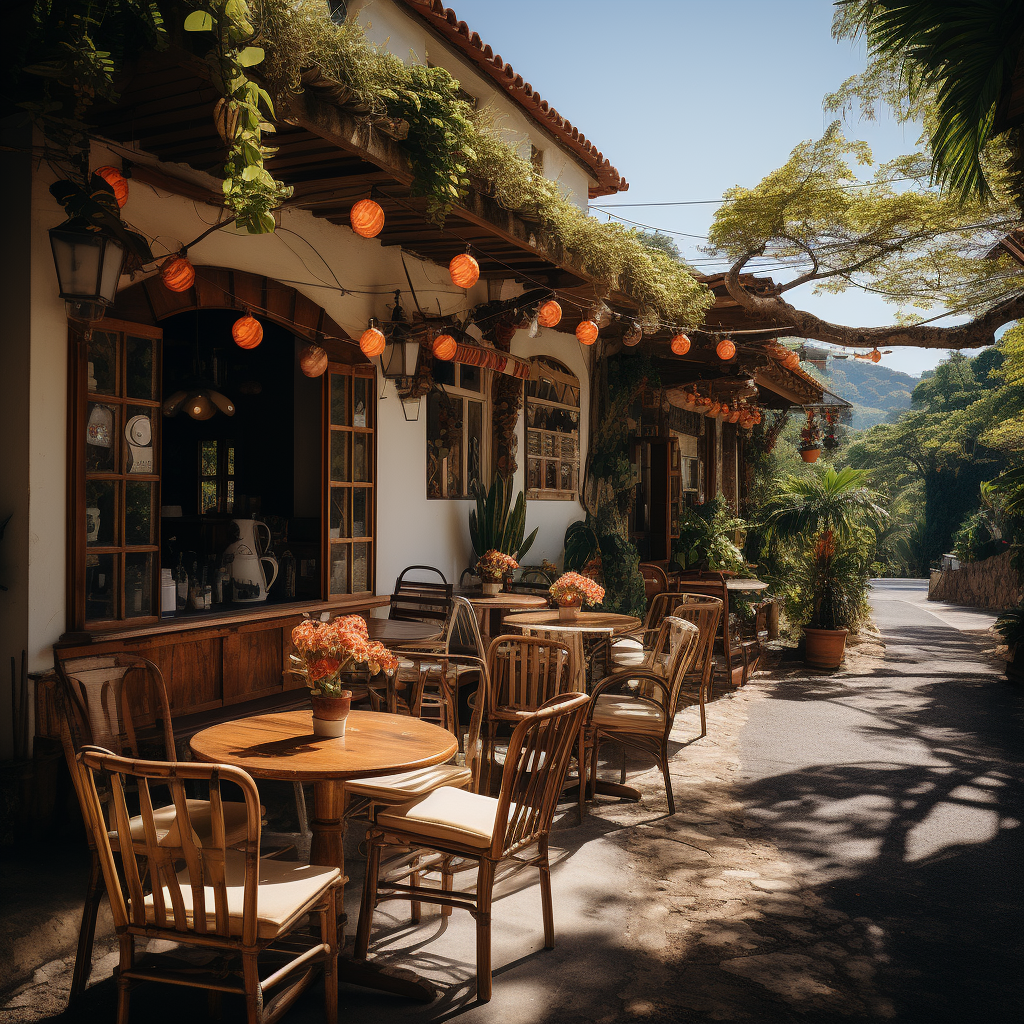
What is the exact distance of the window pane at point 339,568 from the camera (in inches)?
226

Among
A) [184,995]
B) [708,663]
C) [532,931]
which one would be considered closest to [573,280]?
[708,663]

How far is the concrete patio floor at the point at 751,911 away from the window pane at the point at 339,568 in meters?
2.16

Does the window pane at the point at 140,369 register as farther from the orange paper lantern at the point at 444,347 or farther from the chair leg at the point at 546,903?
the chair leg at the point at 546,903

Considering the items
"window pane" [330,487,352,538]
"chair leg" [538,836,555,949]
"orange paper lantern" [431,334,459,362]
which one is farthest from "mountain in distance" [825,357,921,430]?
"chair leg" [538,836,555,949]

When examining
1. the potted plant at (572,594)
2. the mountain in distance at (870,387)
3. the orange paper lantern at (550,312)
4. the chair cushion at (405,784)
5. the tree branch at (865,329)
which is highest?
the mountain in distance at (870,387)

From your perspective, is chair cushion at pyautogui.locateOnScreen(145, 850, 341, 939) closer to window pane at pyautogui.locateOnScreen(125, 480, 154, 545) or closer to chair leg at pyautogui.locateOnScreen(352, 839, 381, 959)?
chair leg at pyautogui.locateOnScreen(352, 839, 381, 959)

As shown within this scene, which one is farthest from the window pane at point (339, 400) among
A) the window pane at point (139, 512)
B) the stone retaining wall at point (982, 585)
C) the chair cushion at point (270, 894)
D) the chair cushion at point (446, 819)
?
the stone retaining wall at point (982, 585)

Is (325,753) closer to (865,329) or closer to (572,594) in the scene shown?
(572,594)

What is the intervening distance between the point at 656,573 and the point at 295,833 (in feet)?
18.2

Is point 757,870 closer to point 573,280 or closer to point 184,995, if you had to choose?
point 184,995

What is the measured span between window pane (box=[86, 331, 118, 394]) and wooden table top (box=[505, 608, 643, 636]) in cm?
282

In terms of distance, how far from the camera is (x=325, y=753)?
8.96 feet

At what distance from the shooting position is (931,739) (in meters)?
6.28

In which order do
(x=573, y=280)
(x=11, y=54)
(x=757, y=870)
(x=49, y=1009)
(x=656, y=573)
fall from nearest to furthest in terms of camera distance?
(x=49, y=1009), (x=11, y=54), (x=757, y=870), (x=573, y=280), (x=656, y=573)
